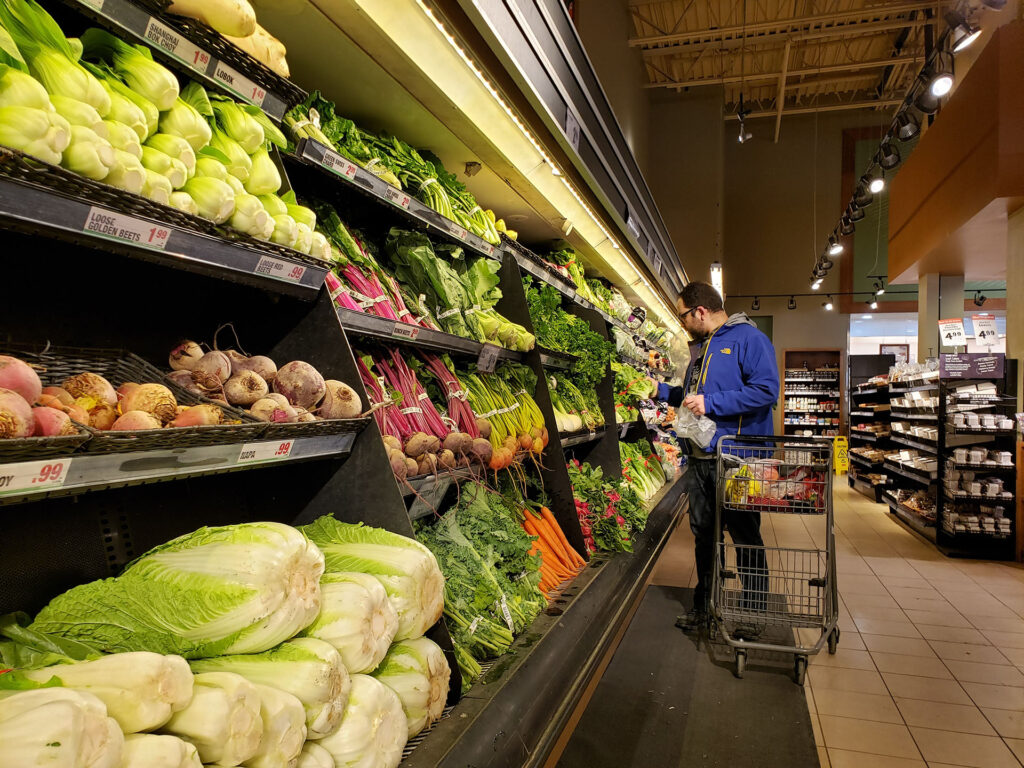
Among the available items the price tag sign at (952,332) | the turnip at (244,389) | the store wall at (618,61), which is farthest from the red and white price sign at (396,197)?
the price tag sign at (952,332)

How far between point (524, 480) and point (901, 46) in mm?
13311

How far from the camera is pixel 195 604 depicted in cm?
114

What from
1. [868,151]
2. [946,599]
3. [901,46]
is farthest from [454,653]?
[868,151]

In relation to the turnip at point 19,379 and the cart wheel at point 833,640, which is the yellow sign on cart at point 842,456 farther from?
the turnip at point 19,379

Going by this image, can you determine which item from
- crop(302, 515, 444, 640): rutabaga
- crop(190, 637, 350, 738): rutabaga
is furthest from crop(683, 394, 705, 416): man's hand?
crop(190, 637, 350, 738): rutabaga

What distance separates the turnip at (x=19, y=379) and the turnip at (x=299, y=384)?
0.58 meters

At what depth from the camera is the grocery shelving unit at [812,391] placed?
1725cm

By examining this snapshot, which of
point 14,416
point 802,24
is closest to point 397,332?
point 14,416

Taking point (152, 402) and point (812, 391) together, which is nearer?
point (152, 402)

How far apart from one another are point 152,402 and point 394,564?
0.60 meters

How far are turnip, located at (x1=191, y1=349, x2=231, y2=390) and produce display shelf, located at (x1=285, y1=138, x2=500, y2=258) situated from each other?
25.5 inches

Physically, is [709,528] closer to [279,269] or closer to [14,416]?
[279,269]

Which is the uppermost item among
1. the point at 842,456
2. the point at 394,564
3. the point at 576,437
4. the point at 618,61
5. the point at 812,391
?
the point at 618,61

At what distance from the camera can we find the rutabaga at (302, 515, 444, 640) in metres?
1.51
